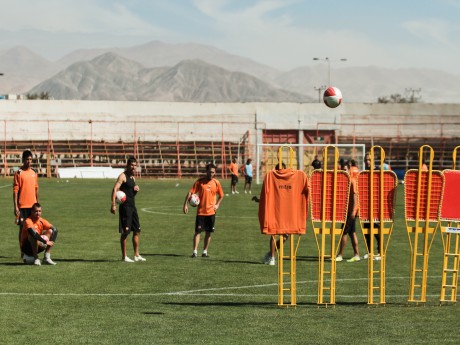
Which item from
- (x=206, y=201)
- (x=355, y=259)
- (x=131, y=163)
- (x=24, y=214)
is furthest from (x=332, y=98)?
(x=24, y=214)

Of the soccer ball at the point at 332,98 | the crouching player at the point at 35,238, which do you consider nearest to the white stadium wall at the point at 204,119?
the soccer ball at the point at 332,98

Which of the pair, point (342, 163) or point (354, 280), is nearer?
point (354, 280)

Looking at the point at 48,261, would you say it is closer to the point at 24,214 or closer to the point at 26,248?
the point at 26,248

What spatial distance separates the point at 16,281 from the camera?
18.1 metres

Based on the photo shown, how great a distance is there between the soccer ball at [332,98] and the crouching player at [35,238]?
6412 millimetres

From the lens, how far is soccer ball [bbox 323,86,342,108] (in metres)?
22.1

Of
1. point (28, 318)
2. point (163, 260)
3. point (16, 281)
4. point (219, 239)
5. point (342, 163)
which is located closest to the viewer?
point (28, 318)

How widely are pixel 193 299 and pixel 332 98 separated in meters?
7.71

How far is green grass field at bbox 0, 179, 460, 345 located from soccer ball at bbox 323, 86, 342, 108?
3.42 m

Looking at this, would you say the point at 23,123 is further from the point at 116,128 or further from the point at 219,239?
the point at 219,239

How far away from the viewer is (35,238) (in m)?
20.8

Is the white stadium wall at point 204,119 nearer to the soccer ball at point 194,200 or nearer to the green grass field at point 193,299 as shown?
the green grass field at point 193,299

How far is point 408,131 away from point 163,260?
2830 inches

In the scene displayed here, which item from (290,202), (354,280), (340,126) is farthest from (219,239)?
(340,126)
